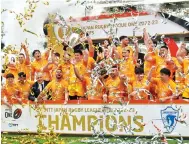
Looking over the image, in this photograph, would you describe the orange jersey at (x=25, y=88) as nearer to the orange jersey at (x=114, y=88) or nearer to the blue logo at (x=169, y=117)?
the orange jersey at (x=114, y=88)

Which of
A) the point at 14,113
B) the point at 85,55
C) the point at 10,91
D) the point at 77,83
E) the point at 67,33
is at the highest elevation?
the point at 67,33

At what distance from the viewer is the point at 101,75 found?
13.6 ft

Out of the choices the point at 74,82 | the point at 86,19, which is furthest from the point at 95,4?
the point at 74,82

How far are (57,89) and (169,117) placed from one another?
40.9 inches

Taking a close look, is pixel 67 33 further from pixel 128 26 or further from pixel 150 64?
pixel 150 64

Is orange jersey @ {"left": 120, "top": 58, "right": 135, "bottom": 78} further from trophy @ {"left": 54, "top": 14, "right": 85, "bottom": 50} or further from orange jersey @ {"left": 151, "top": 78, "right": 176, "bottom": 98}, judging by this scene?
trophy @ {"left": 54, "top": 14, "right": 85, "bottom": 50}

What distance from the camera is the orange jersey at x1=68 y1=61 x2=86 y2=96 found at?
4207 mm

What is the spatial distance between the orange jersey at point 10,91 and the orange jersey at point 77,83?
559 mm

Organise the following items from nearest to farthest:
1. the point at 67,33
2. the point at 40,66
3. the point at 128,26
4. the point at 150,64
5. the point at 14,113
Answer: the point at 150,64 → the point at 128,26 → the point at 67,33 → the point at 40,66 → the point at 14,113

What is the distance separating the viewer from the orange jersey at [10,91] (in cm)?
451

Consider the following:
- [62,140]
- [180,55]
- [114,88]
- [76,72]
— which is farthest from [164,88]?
[62,140]

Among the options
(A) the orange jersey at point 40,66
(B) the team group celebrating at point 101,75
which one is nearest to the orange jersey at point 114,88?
(B) the team group celebrating at point 101,75

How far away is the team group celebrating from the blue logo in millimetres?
97

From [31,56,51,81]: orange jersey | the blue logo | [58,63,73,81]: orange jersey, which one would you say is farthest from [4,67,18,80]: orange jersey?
the blue logo
